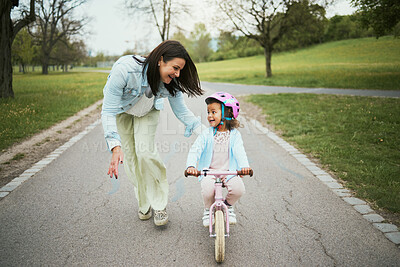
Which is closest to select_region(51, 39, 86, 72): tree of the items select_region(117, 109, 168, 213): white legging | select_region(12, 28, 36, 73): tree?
select_region(12, 28, 36, 73): tree

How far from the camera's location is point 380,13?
16.3 metres

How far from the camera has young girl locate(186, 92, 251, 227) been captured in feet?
9.86

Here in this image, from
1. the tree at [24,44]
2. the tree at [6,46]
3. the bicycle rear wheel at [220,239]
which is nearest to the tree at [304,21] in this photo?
the tree at [6,46]

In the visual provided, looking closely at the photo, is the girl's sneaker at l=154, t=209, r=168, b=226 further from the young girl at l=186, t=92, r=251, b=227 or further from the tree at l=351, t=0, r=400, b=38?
the tree at l=351, t=0, r=400, b=38

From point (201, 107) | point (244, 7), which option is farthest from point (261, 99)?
point (244, 7)

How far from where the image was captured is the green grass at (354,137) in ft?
14.9

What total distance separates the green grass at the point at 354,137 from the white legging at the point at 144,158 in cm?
269

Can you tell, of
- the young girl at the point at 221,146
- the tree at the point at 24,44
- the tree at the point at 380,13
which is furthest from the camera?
the tree at the point at 24,44

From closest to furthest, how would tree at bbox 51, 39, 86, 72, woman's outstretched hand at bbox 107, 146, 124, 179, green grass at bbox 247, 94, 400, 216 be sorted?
woman's outstretched hand at bbox 107, 146, 124, 179 < green grass at bbox 247, 94, 400, 216 < tree at bbox 51, 39, 86, 72

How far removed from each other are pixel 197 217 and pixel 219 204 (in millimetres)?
948

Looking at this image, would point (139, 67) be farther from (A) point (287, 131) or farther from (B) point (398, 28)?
(B) point (398, 28)

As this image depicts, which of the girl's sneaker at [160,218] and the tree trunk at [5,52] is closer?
the girl's sneaker at [160,218]

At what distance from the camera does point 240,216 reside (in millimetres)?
3709

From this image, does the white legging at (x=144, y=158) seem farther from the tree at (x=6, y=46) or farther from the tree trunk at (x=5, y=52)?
the tree trunk at (x=5, y=52)
